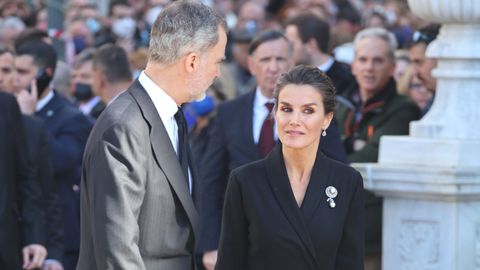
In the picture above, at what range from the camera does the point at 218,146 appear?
24.7 feet

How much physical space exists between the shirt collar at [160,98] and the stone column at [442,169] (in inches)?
88.6

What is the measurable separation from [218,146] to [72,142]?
130 centimetres

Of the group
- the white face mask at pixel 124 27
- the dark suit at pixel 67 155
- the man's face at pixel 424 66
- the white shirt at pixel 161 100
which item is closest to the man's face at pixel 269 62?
the man's face at pixel 424 66

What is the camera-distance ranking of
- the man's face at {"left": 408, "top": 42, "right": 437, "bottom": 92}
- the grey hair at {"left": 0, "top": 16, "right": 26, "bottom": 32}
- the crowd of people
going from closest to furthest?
the crowd of people
the man's face at {"left": 408, "top": 42, "right": 437, "bottom": 92}
the grey hair at {"left": 0, "top": 16, "right": 26, "bottom": 32}

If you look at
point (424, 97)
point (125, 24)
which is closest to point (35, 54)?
point (424, 97)

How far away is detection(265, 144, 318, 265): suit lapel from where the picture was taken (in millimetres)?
5035

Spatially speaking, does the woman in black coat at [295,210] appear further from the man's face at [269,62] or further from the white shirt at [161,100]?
the man's face at [269,62]

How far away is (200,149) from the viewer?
8.77m

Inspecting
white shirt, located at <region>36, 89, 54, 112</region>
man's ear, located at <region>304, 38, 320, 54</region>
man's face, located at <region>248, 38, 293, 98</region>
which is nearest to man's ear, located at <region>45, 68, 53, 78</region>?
white shirt, located at <region>36, 89, 54, 112</region>

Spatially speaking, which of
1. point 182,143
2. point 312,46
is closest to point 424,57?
point 312,46

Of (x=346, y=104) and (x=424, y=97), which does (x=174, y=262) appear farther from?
(x=424, y=97)

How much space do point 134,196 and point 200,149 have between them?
170 inches

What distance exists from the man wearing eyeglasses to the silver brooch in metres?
3.03

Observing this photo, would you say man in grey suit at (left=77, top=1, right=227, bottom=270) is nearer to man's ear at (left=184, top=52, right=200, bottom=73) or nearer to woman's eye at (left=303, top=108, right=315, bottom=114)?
man's ear at (left=184, top=52, right=200, bottom=73)
